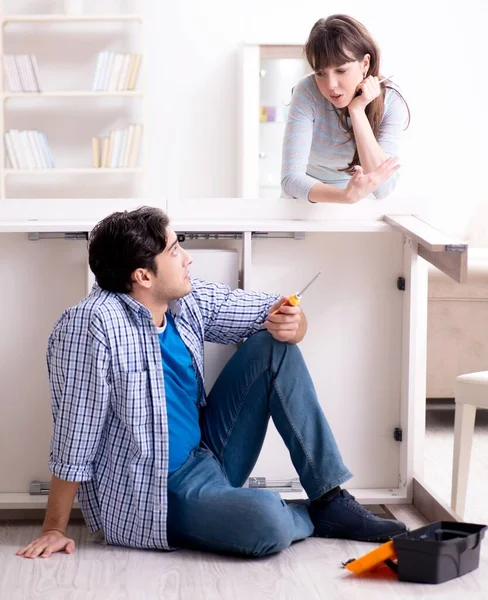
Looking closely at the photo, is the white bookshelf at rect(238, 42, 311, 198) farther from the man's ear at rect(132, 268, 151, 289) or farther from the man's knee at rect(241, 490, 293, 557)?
the man's knee at rect(241, 490, 293, 557)

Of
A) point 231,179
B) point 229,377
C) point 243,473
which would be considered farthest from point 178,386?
point 231,179

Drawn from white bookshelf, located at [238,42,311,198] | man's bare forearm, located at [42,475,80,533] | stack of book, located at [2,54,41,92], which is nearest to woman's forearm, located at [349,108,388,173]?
man's bare forearm, located at [42,475,80,533]

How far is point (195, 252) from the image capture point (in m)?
2.33

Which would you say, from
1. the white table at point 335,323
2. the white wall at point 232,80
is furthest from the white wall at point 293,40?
the white table at point 335,323

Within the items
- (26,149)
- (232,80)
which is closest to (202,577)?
(26,149)

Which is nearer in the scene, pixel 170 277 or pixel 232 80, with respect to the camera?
pixel 170 277

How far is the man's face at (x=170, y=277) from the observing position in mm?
2043

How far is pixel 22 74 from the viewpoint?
16.9ft

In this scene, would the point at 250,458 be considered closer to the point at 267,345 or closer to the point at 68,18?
the point at 267,345

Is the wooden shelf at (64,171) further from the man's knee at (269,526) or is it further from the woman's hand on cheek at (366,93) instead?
the man's knee at (269,526)

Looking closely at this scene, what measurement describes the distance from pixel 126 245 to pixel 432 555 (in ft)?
2.94

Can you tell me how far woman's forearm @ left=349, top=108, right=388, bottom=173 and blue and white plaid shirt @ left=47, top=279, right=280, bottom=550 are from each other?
798 millimetres

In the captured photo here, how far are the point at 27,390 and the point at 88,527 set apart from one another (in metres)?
0.40

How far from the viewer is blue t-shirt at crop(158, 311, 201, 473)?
208 cm
